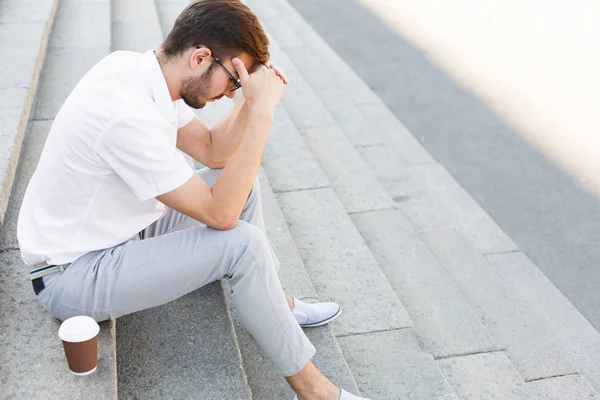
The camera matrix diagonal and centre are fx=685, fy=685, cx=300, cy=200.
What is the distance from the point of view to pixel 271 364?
254 cm

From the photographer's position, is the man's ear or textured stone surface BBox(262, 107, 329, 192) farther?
textured stone surface BBox(262, 107, 329, 192)

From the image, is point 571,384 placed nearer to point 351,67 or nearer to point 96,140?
point 96,140

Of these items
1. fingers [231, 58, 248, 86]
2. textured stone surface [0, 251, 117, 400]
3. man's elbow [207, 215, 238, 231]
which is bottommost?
textured stone surface [0, 251, 117, 400]

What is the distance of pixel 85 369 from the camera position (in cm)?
194

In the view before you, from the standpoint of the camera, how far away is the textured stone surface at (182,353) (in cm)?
217

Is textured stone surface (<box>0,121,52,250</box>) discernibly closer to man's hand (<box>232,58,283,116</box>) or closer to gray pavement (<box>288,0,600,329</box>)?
man's hand (<box>232,58,283,116</box>)

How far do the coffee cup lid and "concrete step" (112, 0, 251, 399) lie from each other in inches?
15.4

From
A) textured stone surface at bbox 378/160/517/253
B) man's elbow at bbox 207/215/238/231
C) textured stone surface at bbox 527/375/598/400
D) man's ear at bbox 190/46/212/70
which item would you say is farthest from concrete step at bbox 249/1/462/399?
man's ear at bbox 190/46/212/70

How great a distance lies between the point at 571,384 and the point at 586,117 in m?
3.19

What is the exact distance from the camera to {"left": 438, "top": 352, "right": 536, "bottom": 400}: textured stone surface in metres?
2.82

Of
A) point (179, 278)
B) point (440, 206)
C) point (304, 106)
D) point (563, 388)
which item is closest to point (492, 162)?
point (440, 206)

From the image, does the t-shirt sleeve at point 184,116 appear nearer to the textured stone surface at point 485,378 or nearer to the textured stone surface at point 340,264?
the textured stone surface at point 340,264

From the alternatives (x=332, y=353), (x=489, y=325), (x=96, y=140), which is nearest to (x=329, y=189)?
(x=489, y=325)

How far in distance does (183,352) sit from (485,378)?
134 centimetres
